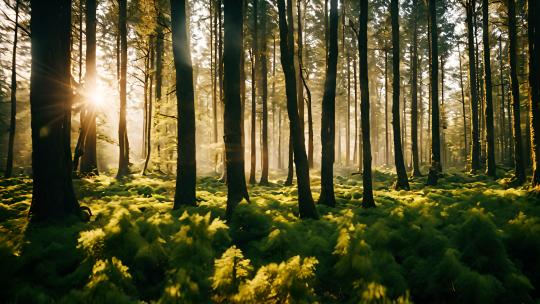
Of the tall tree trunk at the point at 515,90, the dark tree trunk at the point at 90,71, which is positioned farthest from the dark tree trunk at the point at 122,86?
the tall tree trunk at the point at 515,90

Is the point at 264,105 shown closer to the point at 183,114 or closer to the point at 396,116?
the point at 396,116

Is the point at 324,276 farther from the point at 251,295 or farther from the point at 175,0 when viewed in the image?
the point at 175,0

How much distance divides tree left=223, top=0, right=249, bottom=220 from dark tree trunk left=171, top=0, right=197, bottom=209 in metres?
1.52

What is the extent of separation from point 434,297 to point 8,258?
18.8 ft

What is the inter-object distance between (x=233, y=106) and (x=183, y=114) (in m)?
1.87

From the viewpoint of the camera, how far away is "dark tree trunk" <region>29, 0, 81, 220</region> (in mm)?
7148

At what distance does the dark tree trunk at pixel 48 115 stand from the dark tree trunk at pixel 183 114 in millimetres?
2862

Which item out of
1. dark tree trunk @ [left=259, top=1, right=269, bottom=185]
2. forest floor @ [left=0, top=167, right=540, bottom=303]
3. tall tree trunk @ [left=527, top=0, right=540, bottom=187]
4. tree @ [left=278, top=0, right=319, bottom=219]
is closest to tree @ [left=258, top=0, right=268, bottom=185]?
dark tree trunk @ [left=259, top=1, right=269, bottom=185]

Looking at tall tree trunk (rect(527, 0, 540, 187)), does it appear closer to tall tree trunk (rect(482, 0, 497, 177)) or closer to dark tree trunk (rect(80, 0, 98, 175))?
tall tree trunk (rect(482, 0, 497, 177))

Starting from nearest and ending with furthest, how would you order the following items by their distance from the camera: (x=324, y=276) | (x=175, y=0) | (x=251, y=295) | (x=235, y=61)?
(x=251, y=295)
(x=324, y=276)
(x=235, y=61)
(x=175, y=0)

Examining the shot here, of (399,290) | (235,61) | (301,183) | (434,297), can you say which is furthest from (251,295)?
(235,61)

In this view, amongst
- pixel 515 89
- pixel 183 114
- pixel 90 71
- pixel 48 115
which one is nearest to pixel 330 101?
pixel 183 114

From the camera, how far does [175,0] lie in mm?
9680

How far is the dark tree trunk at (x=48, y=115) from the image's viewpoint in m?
7.15
